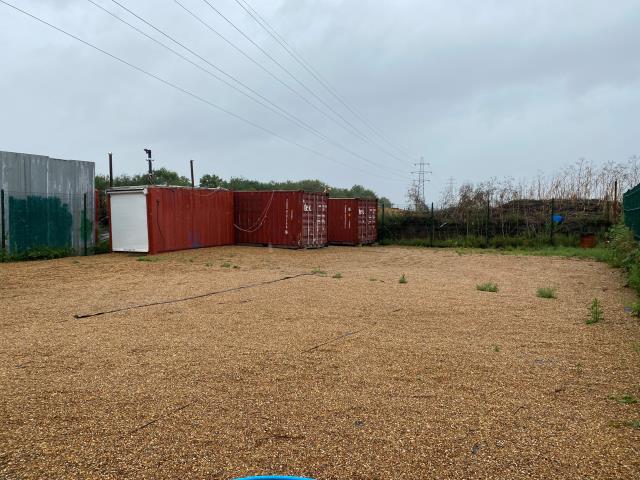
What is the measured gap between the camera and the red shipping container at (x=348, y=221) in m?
23.7

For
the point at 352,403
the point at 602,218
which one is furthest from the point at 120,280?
the point at 602,218

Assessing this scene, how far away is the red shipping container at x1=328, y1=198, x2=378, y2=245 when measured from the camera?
2370 centimetres

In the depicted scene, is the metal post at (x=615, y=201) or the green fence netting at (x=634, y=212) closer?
the green fence netting at (x=634, y=212)

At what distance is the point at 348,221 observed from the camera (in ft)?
78.1

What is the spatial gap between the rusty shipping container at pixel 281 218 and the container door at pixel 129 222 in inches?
205

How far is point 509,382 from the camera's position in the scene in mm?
4156

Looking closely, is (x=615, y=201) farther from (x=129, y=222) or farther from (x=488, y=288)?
(x=129, y=222)

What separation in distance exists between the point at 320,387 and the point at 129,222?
15.3 m

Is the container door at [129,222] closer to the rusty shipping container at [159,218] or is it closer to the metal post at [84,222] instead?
the rusty shipping container at [159,218]

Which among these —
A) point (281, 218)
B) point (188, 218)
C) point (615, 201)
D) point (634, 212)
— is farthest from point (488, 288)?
point (615, 201)

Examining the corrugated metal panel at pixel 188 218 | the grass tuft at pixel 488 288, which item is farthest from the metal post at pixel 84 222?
the grass tuft at pixel 488 288

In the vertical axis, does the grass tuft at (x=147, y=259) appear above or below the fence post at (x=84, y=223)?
below

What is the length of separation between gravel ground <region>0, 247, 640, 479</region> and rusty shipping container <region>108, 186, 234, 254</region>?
9.17 m

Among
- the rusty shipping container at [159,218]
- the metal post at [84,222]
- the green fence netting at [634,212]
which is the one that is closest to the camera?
the green fence netting at [634,212]
